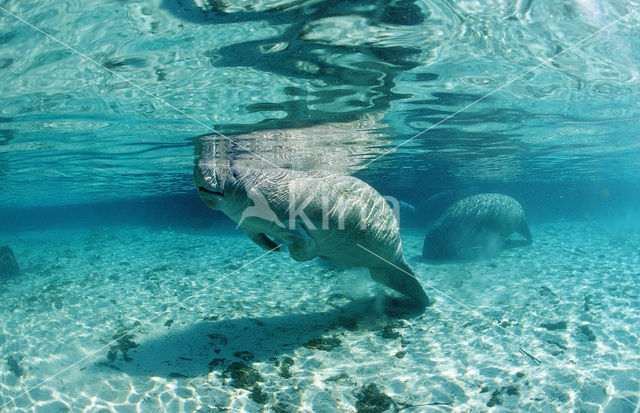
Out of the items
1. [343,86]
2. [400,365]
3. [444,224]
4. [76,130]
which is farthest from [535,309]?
[76,130]

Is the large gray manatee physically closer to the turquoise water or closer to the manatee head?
the manatee head

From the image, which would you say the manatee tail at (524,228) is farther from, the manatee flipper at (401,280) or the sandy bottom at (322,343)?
the manatee flipper at (401,280)

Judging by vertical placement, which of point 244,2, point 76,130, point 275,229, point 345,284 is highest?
point 244,2

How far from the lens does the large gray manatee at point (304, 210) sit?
164 inches

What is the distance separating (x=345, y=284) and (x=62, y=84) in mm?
8278

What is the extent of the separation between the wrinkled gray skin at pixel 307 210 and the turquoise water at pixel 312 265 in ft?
5.60

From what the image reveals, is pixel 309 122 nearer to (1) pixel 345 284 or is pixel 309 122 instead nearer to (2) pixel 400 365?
(1) pixel 345 284

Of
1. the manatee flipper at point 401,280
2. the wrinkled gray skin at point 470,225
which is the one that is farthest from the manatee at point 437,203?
the manatee flipper at point 401,280

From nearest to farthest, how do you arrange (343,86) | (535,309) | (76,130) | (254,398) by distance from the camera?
(254,398) → (535,309) → (343,86) → (76,130)

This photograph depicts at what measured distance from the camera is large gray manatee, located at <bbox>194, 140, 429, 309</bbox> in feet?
13.7

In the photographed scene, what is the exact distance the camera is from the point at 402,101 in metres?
9.30

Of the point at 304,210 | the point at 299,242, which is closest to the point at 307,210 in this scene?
the point at 304,210

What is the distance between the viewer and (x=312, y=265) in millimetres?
12156

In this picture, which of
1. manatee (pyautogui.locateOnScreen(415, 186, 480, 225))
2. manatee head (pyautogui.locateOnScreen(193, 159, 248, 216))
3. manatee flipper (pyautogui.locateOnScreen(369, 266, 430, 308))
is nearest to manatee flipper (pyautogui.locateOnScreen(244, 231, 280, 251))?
manatee head (pyautogui.locateOnScreen(193, 159, 248, 216))
